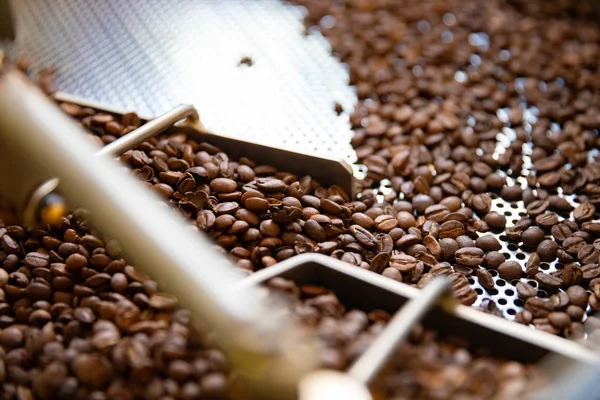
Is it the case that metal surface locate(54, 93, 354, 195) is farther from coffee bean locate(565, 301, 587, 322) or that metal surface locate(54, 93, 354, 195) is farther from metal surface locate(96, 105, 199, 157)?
→ coffee bean locate(565, 301, 587, 322)

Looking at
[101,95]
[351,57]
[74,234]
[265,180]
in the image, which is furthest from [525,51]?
[74,234]

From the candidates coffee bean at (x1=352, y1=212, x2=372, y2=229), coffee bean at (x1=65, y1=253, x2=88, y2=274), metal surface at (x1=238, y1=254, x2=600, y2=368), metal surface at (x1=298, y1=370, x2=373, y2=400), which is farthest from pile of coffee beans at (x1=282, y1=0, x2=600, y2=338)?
coffee bean at (x1=65, y1=253, x2=88, y2=274)

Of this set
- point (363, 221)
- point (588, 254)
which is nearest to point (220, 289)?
point (363, 221)

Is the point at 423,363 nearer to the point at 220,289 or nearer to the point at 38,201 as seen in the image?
the point at 220,289

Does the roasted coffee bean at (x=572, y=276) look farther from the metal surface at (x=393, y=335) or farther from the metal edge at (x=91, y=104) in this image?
the metal edge at (x=91, y=104)

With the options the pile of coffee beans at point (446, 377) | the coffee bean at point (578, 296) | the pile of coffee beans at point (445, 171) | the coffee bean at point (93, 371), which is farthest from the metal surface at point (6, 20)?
the coffee bean at point (578, 296)

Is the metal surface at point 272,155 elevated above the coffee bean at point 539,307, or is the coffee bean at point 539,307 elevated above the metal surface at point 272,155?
the metal surface at point 272,155
